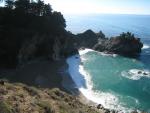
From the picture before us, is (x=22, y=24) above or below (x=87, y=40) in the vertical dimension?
above

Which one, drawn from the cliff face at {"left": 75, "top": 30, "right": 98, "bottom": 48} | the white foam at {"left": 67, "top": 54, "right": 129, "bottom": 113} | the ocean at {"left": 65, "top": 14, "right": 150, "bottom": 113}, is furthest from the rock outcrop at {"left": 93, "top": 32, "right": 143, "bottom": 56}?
the white foam at {"left": 67, "top": 54, "right": 129, "bottom": 113}

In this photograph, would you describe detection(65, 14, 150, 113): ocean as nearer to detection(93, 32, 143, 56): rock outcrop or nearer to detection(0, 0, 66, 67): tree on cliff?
detection(93, 32, 143, 56): rock outcrop

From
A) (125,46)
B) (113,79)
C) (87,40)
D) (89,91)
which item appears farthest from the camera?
(87,40)

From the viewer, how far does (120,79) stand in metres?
65.4

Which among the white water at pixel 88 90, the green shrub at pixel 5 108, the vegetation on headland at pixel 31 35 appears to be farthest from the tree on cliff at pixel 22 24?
the green shrub at pixel 5 108

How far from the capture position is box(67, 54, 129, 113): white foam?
47469 mm

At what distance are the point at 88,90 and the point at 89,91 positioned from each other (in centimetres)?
63

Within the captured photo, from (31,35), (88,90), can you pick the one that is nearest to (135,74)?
(88,90)

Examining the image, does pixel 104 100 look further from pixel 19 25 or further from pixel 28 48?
pixel 19 25

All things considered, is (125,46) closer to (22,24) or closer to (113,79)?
(113,79)

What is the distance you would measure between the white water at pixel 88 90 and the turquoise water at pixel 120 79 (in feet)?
3.85

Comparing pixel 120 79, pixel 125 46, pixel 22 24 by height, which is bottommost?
pixel 120 79

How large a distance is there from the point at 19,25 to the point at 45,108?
192ft

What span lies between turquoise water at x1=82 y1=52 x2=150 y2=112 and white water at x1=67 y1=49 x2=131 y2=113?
1173 millimetres
